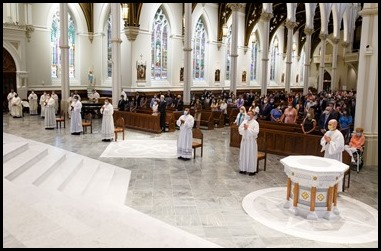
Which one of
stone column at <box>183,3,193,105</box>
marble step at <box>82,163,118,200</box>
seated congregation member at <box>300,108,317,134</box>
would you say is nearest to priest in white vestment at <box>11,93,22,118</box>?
stone column at <box>183,3,193,105</box>

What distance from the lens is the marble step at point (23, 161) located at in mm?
7150

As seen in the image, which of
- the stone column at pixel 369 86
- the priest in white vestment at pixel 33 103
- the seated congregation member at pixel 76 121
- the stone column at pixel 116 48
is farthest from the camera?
the priest in white vestment at pixel 33 103

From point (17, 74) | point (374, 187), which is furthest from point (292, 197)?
point (17, 74)

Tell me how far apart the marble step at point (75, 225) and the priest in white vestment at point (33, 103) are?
16107 mm

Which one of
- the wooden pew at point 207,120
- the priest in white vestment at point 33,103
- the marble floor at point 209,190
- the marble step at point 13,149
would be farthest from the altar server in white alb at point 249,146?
the priest in white vestment at point 33,103

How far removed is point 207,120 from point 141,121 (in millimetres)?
3314

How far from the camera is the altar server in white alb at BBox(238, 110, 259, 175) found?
9.56 m

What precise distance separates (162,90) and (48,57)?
7.79 meters

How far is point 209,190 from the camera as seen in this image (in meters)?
8.28

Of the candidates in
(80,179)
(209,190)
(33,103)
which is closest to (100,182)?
(80,179)

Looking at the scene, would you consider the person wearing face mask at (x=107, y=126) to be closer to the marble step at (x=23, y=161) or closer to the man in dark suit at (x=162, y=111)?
the man in dark suit at (x=162, y=111)

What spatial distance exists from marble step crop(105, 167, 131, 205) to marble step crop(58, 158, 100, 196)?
534 mm

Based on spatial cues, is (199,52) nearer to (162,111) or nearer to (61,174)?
(162,111)

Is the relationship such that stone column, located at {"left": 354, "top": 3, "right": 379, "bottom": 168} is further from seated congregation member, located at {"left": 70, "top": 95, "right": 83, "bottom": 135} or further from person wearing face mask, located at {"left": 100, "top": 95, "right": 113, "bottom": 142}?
seated congregation member, located at {"left": 70, "top": 95, "right": 83, "bottom": 135}
